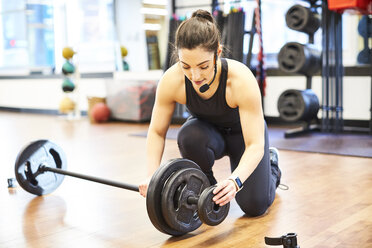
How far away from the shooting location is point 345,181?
248 cm

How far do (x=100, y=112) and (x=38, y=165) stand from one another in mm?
3550

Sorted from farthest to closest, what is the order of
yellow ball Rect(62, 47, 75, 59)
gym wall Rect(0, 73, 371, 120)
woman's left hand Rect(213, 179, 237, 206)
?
yellow ball Rect(62, 47, 75, 59) < gym wall Rect(0, 73, 371, 120) < woman's left hand Rect(213, 179, 237, 206)

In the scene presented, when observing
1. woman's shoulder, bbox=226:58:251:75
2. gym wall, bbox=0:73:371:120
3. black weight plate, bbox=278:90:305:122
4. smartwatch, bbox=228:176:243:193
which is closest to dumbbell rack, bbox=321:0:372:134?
gym wall, bbox=0:73:371:120

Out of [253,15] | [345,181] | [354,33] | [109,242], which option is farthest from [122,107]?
[109,242]

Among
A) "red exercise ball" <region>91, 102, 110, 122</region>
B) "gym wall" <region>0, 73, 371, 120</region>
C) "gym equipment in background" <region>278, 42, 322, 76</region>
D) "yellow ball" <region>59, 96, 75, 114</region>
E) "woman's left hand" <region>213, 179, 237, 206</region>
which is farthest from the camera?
"yellow ball" <region>59, 96, 75, 114</region>

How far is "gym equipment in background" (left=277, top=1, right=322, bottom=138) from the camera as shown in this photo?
3.88m

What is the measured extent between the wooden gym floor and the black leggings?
0.24 ft

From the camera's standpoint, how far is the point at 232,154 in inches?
77.7

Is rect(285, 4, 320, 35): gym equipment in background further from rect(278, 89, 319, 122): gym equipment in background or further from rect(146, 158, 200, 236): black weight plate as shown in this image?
rect(146, 158, 200, 236): black weight plate

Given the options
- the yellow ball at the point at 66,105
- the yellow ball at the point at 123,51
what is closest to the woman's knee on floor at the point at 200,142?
the yellow ball at the point at 123,51

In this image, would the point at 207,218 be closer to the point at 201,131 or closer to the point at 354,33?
the point at 201,131

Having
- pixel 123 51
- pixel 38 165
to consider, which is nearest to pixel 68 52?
pixel 123 51

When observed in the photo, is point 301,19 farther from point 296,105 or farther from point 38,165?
point 38,165

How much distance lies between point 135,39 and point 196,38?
4988 millimetres
